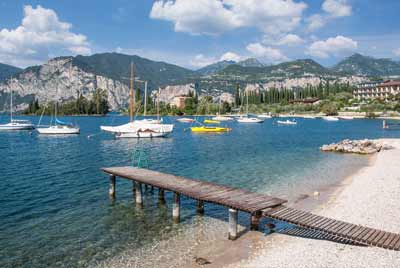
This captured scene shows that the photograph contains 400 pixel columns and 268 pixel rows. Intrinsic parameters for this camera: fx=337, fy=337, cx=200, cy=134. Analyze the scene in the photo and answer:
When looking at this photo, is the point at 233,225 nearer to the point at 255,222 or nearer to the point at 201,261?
the point at 255,222

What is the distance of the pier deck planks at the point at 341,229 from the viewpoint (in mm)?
14242

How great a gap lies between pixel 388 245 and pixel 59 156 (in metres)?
43.6

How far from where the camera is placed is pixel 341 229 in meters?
15.6

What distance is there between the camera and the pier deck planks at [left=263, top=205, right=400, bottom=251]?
14242 mm

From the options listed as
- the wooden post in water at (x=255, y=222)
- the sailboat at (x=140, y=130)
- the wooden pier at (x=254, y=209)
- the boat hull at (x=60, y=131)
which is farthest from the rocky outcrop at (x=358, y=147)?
the boat hull at (x=60, y=131)

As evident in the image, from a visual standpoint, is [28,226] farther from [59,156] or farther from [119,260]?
[59,156]

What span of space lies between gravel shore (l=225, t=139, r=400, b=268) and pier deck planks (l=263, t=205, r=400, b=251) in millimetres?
401

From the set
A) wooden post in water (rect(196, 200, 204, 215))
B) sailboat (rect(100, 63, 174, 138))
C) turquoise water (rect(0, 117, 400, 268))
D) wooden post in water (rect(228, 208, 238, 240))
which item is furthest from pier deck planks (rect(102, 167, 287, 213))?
sailboat (rect(100, 63, 174, 138))

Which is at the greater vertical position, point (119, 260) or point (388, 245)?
point (388, 245)

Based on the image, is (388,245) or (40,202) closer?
(388,245)

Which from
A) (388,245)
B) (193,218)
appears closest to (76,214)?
(193,218)

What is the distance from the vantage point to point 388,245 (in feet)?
45.3

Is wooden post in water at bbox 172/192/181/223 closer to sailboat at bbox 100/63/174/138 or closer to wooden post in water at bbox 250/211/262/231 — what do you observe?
wooden post in water at bbox 250/211/262/231

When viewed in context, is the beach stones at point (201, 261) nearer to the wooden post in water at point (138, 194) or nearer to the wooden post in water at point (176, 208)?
the wooden post in water at point (176, 208)
